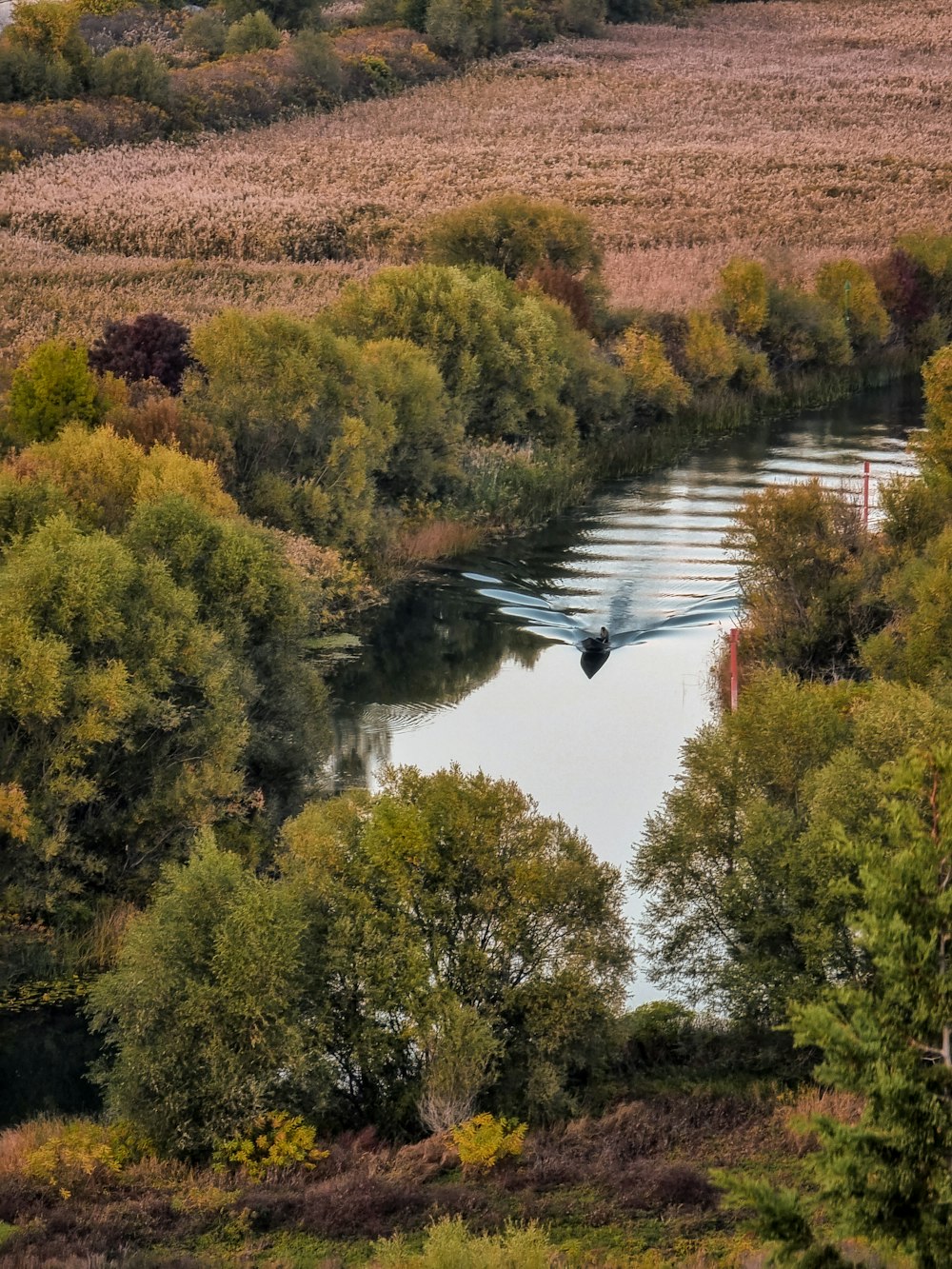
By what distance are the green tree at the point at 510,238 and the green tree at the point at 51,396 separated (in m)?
27.8

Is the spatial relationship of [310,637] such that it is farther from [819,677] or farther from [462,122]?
[462,122]

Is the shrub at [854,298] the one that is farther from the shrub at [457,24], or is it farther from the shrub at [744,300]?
the shrub at [457,24]

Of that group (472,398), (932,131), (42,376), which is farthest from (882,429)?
(932,131)

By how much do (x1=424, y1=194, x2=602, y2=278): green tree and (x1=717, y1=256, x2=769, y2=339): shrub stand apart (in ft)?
20.7

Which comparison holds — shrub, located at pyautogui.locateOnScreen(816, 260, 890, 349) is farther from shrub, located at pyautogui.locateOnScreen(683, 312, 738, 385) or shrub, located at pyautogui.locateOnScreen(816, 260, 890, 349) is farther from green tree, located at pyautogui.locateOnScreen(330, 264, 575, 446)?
green tree, located at pyautogui.locateOnScreen(330, 264, 575, 446)

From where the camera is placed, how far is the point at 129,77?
112 metres

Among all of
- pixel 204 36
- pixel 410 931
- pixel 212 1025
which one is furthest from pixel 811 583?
pixel 204 36

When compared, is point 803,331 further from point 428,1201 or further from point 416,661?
Result: point 428,1201

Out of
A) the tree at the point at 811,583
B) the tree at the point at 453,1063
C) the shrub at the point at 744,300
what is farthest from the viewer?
the shrub at the point at 744,300

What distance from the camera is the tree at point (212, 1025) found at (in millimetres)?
24609

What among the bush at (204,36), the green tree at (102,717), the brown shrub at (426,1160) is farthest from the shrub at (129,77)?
the brown shrub at (426,1160)

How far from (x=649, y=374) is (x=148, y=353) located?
2256 cm

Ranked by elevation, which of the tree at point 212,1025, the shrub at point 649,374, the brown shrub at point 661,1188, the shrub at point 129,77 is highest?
the shrub at point 129,77

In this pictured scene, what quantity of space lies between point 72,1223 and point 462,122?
110339mm
